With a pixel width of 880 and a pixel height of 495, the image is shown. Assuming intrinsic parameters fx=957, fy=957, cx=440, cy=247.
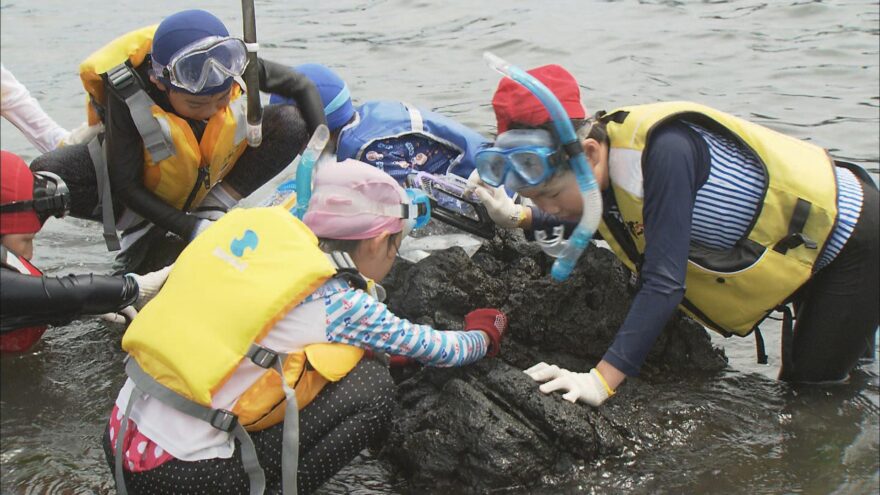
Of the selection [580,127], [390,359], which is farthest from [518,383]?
[580,127]

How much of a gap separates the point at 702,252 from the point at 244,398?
1.73m

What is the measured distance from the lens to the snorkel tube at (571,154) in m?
3.04

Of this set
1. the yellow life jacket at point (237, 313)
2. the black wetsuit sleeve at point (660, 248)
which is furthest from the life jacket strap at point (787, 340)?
the yellow life jacket at point (237, 313)

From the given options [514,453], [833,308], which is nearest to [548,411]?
[514,453]

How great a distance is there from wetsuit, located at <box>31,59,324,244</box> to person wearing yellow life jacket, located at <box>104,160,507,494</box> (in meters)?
1.60

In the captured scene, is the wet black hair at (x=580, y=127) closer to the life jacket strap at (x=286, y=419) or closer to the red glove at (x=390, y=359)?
the red glove at (x=390, y=359)

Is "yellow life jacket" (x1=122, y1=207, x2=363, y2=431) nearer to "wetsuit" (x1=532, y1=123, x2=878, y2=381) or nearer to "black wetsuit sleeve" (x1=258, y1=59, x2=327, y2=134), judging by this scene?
"wetsuit" (x1=532, y1=123, x2=878, y2=381)

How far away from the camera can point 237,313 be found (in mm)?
2816

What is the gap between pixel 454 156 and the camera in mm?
4859

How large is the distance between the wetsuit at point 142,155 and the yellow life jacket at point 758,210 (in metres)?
1.87

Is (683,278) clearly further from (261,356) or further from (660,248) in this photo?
(261,356)

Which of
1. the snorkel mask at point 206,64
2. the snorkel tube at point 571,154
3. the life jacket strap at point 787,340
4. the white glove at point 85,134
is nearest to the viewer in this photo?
the snorkel tube at point 571,154

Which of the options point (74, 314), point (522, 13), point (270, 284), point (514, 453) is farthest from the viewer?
point (522, 13)

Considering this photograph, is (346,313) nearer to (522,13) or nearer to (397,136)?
(397,136)
